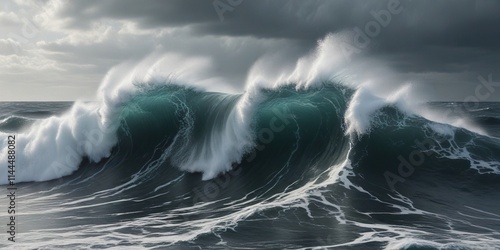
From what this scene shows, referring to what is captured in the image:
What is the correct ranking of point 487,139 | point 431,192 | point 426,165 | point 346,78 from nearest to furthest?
point 431,192
point 426,165
point 487,139
point 346,78

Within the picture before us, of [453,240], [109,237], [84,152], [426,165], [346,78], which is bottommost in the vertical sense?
[453,240]

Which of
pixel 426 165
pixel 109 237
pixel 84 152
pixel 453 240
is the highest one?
pixel 84 152

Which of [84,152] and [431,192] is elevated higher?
[84,152]

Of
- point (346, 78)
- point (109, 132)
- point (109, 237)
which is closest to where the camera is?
point (109, 237)

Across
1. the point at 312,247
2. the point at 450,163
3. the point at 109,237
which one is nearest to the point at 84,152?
the point at 109,237

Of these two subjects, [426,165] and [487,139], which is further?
[487,139]

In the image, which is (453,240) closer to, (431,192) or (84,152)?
(431,192)

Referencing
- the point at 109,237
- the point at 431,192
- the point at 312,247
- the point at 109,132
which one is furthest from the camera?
the point at 109,132

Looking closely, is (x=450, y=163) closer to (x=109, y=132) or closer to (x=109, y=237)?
(x=109, y=237)

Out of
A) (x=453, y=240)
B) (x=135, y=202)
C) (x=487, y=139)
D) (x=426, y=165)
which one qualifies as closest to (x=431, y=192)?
(x=426, y=165)
